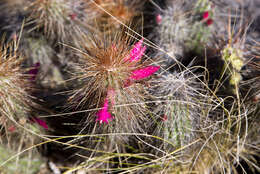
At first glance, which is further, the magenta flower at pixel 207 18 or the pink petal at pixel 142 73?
the magenta flower at pixel 207 18

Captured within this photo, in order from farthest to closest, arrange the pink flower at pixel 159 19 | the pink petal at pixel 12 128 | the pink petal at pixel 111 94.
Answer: the pink flower at pixel 159 19
the pink petal at pixel 12 128
the pink petal at pixel 111 94

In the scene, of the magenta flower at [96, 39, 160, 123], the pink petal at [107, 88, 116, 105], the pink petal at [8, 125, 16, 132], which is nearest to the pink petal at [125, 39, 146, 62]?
the magenta flower at [96, 39, 160, 123]

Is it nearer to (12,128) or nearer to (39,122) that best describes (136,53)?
(39,122)

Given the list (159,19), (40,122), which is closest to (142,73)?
(159,19)

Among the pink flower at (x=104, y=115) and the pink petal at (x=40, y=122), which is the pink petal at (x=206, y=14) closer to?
the pink flower at (x=104, y=115)

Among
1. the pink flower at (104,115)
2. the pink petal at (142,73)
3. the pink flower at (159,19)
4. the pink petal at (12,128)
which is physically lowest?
the pink petal at (12,128)

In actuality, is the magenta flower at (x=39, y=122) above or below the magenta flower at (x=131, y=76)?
below

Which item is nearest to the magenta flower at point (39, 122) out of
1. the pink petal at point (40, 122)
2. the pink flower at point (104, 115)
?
the pink petal at point (40, 122)

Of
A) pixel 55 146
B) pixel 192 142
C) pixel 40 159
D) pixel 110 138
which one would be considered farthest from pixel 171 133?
pixel 40 159

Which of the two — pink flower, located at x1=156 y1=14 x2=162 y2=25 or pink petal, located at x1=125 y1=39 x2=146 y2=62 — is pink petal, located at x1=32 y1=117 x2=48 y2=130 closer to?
pink petal, located at x1=125 y1=39 x2=146 y2=62

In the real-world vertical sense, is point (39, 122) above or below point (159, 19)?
below

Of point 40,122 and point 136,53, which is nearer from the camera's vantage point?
point 136,53

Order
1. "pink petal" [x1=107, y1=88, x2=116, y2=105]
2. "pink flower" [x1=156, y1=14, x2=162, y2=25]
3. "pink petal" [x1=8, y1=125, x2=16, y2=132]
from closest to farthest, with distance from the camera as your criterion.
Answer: "pink petal" [x1=107, y1=88, x2=116, y2=105] < "pink petal" [x1=8, y1=125, x2=16, y2=132] < "pink flower" [x1=156, y1=14, x2=162, y2=25]
